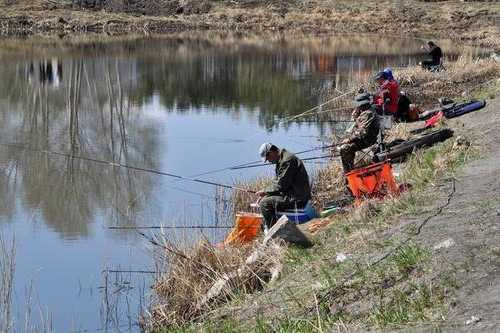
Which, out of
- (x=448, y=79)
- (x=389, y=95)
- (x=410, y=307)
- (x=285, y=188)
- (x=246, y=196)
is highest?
(x=389, y=95)

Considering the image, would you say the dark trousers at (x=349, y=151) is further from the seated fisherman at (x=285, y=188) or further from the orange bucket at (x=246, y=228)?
the orange bucket at (x=246, y=228)

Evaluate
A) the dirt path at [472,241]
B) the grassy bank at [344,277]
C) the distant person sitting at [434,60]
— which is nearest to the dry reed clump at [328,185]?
the grassy bank at [344,277]

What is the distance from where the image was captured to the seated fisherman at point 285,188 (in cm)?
985

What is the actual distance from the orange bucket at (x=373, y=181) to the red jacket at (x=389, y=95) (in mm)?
5242

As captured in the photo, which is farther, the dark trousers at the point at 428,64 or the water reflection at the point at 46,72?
→ the water reflection at the point at 46,72

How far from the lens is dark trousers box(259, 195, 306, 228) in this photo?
9.89 metres

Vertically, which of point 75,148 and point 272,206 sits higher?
point 272,206

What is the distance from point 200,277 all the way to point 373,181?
8.96ft

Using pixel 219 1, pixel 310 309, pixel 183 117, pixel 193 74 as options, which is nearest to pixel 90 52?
pixel 193 74

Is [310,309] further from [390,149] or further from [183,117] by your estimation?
[183,117]

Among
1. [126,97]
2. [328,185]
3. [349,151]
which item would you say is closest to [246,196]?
[328,185]

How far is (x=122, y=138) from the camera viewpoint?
21688 millimetres

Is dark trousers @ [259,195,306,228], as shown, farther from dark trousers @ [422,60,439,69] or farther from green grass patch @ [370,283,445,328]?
dark trousers @ [422,60,439,69]

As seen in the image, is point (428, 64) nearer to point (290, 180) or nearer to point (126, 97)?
point (126, 97)
